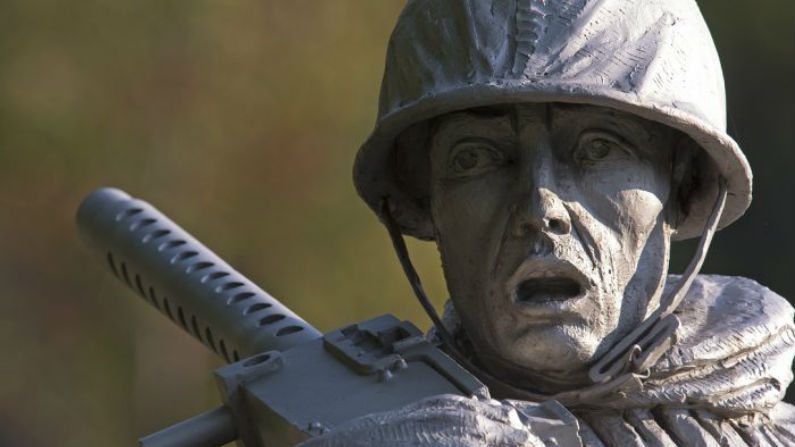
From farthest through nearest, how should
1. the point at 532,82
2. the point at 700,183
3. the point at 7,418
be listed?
the point at 7,418
the point at 700,183
the point at 532,82

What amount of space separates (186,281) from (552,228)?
27.0 inches

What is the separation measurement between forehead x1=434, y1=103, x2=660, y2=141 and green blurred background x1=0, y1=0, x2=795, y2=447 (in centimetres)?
217

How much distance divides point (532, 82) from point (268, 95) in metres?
2.67

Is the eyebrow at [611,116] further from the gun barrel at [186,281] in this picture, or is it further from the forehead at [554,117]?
the gun barrel at [186,281]

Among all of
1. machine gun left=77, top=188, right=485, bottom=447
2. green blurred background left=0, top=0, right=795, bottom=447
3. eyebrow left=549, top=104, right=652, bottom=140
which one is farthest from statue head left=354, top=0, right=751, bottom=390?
green blurred background left=0, top=0, right=795, bottom=447

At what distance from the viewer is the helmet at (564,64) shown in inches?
132

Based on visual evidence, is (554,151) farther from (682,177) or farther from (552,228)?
(682,177)

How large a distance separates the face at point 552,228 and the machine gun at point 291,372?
12 centimetres

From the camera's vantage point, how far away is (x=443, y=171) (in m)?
3.50

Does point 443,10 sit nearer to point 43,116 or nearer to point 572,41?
point 572,41

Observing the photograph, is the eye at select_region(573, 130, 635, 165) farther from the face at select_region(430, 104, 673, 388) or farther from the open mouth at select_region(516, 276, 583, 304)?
the open mouth at select_region(516, 276, 583, 304)

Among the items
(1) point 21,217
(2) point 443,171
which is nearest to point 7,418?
(1) point 21,217

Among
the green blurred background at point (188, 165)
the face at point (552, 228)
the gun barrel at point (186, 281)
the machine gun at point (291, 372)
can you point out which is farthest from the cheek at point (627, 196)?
the green blurred background at point (188, 165)

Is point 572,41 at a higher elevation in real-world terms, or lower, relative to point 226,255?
higher
